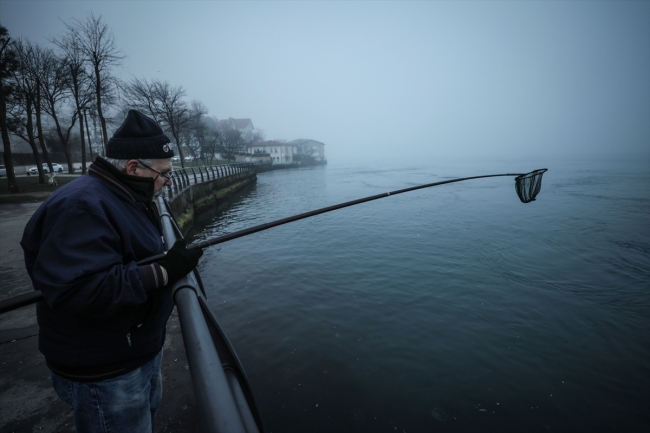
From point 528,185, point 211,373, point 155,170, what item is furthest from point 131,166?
point 528,185

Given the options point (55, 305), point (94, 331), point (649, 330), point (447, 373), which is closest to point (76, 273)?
point (55, 305)

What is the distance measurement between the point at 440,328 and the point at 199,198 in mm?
17139

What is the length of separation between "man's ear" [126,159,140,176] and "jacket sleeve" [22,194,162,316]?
0.47 meters

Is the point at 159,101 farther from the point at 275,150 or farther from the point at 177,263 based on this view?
the point at 275,150

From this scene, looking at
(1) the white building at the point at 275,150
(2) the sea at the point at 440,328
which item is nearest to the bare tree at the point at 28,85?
(2) the sea at the point at 440,328

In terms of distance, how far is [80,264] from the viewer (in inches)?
51.1

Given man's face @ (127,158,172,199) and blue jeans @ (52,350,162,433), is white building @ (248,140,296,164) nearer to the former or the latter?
man's face @ (127,158,172,199)

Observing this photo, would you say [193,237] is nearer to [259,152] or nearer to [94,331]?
[94,331]

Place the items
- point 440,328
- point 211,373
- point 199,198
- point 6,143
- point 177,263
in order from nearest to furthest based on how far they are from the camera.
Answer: point 211,373, point 177,263, point 440,328, point 6,143, point 199,198

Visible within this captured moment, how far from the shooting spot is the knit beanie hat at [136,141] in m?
1.76

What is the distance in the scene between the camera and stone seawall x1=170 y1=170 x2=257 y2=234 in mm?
12727

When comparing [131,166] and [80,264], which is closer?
[80,264]

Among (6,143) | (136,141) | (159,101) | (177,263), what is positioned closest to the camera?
(177,263)

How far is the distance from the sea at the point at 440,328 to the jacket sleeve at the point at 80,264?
12.6ft
